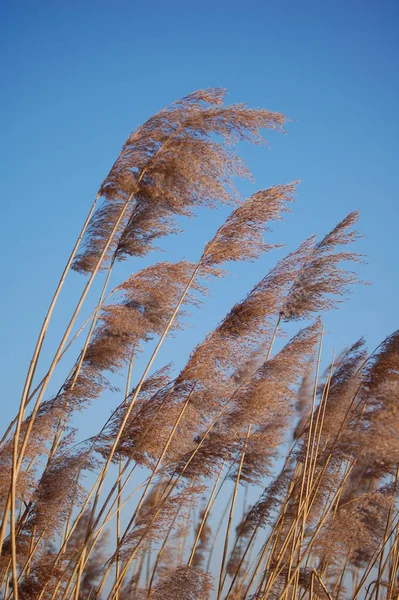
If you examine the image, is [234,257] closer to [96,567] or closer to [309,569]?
[309,569]

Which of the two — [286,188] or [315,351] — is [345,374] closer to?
[315,351]

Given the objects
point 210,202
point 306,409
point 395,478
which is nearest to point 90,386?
point 210,202

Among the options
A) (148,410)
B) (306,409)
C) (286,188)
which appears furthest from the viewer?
(306,409)

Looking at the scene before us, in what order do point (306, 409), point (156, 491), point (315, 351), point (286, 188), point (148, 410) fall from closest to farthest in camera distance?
point (148, 410)
point (286, 188)
point (315, 351)
point (156, 491)
point (306, 409)

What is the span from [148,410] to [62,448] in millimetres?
619

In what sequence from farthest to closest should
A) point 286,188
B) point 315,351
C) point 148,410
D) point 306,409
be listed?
point 306,409, point 315,351, point 286,188, point 148,410

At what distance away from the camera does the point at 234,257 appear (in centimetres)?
416

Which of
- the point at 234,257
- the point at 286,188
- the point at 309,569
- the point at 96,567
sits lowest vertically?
the point at 309,569

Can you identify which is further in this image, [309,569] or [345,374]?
[345,374]

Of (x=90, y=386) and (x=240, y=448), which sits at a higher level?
(x=90, y=386)

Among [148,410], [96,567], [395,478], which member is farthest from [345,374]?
[96,567]

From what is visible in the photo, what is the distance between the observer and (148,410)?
3.86m

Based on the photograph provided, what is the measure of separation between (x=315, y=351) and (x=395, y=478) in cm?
98

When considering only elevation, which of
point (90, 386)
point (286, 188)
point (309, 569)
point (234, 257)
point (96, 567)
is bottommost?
point (309, 569)
